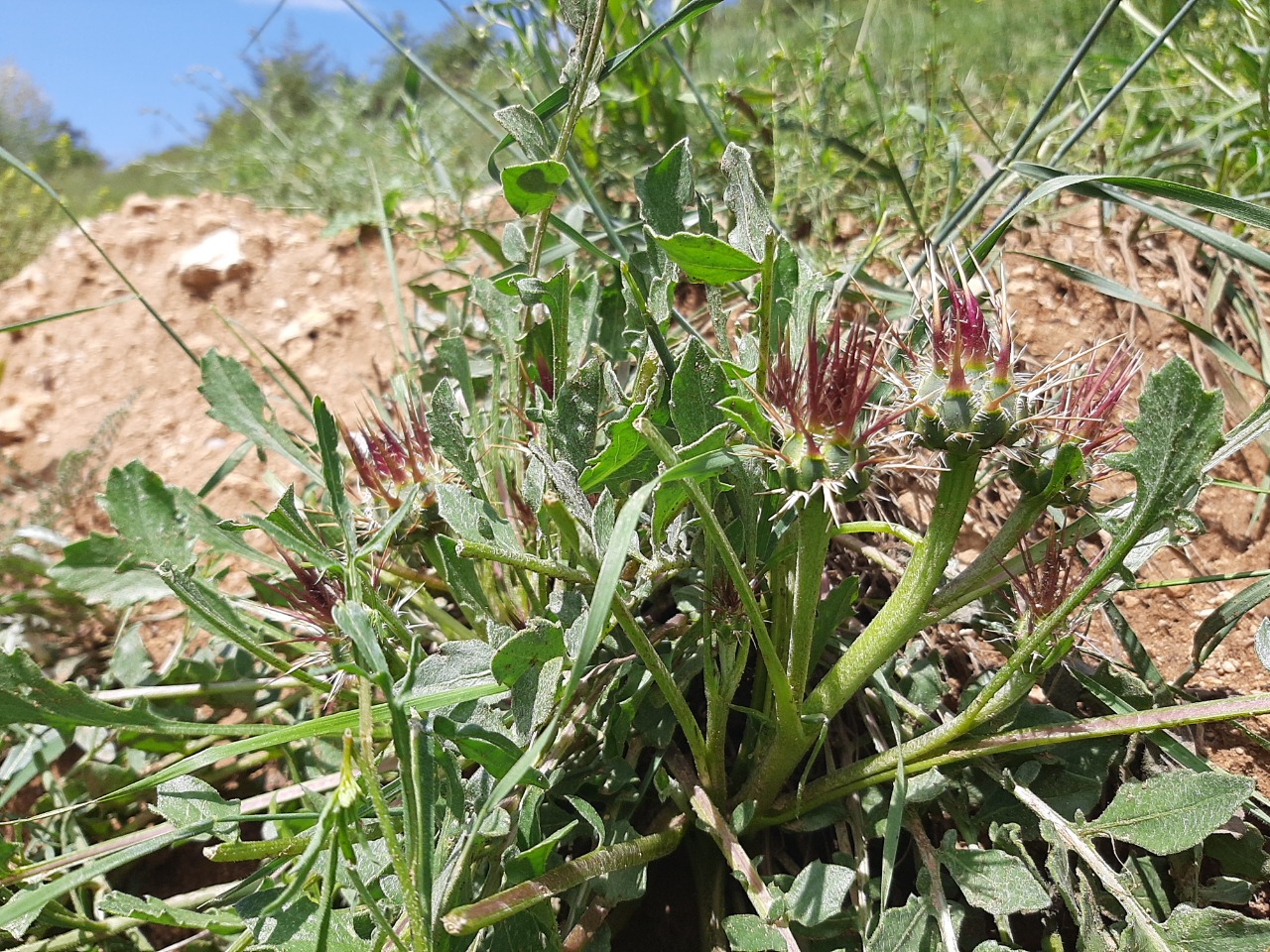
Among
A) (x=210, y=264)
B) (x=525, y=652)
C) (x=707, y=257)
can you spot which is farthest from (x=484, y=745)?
(x=210, y=264)

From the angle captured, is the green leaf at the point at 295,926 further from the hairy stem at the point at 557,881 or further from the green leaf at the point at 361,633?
the green leaf at the point at 361,633

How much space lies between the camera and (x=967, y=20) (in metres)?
3.99

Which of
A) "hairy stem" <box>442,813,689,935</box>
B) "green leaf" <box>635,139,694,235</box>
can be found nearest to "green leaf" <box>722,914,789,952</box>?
"hairy stem" <box>442,813,689,935</box>

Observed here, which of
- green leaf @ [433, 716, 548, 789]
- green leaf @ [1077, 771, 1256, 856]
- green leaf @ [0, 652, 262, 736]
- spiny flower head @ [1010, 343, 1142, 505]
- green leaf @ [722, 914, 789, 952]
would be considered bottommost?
green leaf @ [722, 914, 789, 952]

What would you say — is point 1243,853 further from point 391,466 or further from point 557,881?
point 391,466

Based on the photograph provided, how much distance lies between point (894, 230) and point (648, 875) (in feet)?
4.70

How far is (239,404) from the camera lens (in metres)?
1.37

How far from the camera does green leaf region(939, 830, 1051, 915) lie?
84cm

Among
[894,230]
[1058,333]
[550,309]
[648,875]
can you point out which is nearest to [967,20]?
[894,230]

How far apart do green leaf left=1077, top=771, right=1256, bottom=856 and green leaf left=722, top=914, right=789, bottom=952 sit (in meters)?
0.34

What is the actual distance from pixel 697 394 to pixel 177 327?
212 centimetres

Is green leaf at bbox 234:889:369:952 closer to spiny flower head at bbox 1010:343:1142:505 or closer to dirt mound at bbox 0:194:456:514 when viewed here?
spiny flower head at bbox 1010:343:1142:505

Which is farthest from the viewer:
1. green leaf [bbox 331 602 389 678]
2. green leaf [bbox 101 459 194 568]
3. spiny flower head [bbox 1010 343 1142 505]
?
green leaf [bbox 101 459 194 568]

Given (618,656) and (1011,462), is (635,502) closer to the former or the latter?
(1011,462)
